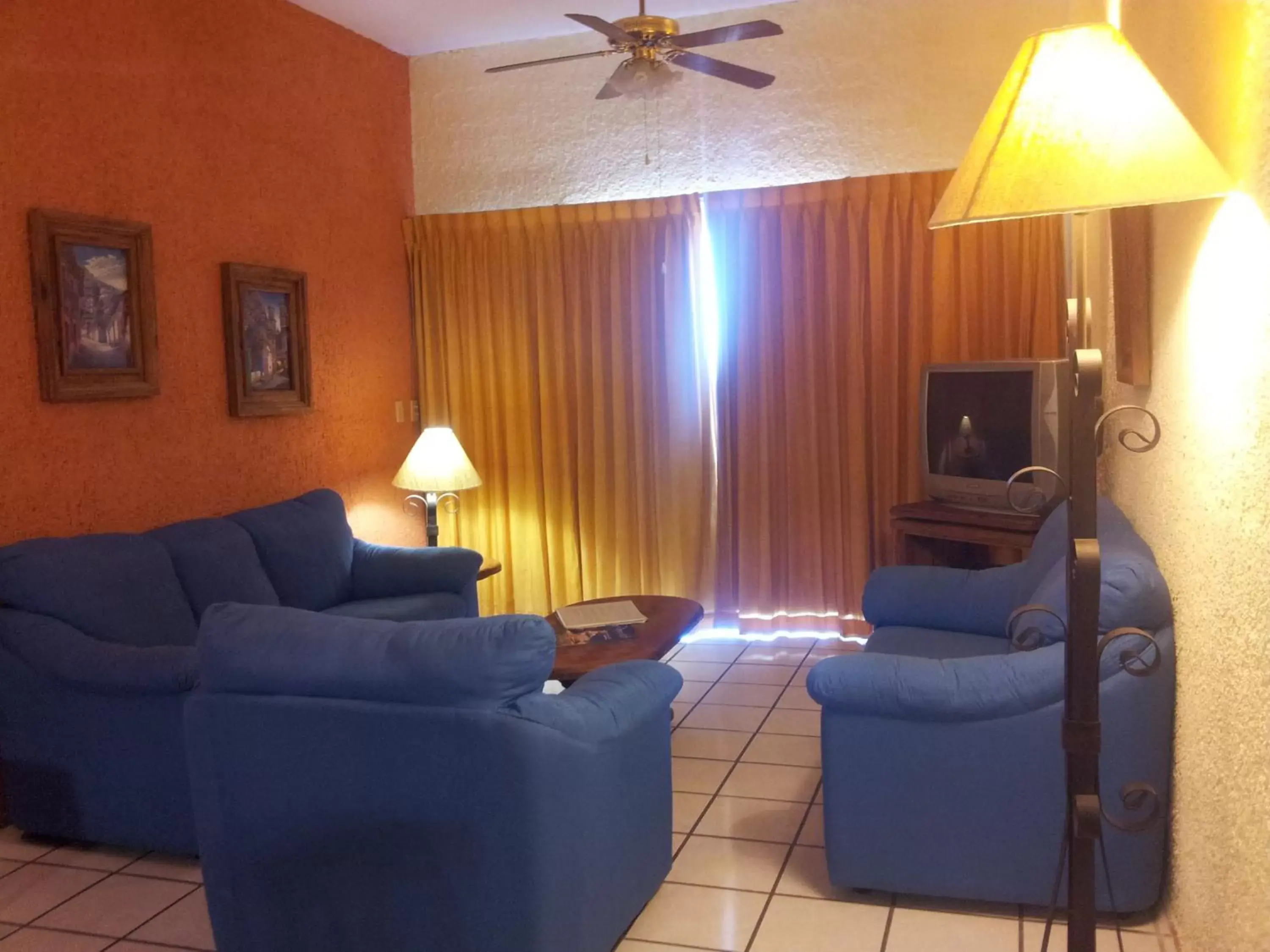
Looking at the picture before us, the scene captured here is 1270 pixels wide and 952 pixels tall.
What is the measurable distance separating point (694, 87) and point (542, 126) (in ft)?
2.67

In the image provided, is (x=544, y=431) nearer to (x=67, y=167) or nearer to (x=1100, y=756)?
(x=67, y=167)

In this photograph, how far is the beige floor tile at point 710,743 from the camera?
12.3 feet

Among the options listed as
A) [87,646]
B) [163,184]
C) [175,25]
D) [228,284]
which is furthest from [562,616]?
[175,25]

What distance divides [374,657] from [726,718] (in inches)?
88.1

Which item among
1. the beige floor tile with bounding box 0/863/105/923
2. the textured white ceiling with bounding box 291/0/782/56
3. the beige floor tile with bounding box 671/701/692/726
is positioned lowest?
the beige floor tile with bounding box 0/863/105/923

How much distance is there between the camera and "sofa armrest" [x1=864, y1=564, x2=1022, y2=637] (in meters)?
3.54

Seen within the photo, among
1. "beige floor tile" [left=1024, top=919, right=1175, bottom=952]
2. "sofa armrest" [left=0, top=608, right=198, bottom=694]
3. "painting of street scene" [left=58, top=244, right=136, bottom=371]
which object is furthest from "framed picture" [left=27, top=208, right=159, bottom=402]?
"beige floor tile" [left=1024, top=919, right=1175, bottom=952]

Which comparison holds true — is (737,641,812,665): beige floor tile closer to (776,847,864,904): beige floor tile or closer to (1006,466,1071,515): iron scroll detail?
(776,847,864,904): beige floor tile

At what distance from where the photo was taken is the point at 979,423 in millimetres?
4473

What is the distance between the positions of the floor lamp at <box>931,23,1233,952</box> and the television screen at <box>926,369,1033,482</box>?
9.07 feet

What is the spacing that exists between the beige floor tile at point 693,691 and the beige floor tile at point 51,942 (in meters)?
2.24

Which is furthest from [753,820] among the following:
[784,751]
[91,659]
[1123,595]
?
[91,659]

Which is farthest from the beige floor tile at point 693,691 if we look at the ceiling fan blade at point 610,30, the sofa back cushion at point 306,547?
the ceiling fan blade at point 610,30

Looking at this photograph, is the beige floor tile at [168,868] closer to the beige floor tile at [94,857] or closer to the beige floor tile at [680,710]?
the beige floor tile at [94,857]
